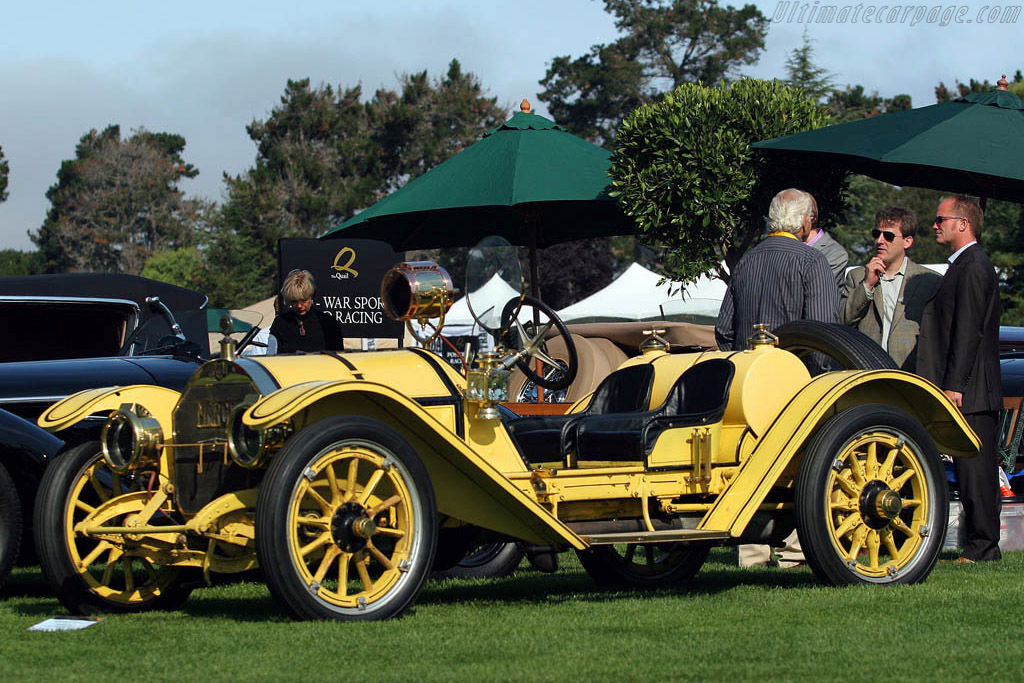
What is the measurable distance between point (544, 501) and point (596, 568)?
3.32ft

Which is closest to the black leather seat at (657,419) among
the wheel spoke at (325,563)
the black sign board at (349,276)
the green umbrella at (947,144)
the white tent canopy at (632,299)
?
the wheel spoke at (325,563)

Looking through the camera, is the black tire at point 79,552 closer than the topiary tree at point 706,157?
Yes

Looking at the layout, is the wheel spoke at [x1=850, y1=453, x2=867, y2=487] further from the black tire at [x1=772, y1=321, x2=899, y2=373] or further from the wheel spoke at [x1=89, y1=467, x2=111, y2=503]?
the wheel spoke at [x1=89, y1=467, x2=111, y2=503]

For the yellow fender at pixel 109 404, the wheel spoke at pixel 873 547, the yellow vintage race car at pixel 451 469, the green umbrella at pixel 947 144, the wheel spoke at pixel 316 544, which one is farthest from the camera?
the green umbrella at pixel 947 144

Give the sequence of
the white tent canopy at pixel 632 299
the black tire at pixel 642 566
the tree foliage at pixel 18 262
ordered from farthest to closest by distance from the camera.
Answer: the tree foliage at pixel 18 262
the white tent canopy at pixel 632 299
the black tire at pixel 642 566

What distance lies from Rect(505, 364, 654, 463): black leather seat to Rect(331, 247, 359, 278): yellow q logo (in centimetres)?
755

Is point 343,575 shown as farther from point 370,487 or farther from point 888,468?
point 888,468

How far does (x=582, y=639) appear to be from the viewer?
14.3ft

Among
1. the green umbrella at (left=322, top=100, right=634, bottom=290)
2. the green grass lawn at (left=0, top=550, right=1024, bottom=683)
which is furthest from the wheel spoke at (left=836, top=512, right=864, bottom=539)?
the green umbrella at (left=322, top=100, right=634, bottom=290)

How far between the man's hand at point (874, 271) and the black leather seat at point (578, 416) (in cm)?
172

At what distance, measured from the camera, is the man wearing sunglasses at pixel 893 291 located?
7215 mm

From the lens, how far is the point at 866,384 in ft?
19.1

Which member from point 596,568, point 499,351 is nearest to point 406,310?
point 499,351

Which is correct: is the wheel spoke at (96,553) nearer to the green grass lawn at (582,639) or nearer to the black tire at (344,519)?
the green grass lawn at (582,639)
